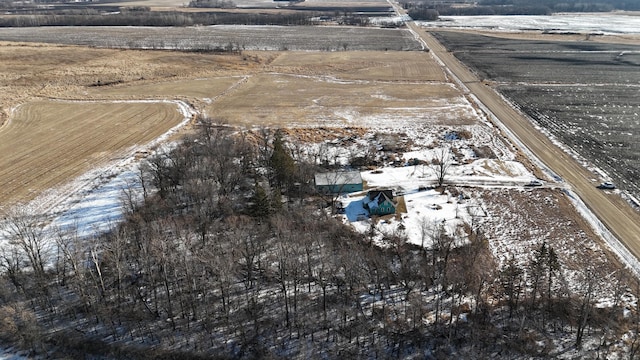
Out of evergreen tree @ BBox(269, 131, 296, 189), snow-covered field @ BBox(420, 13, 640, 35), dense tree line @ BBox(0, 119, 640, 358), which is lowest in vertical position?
dense tree line @ BBox(0, 119, 640, 358)

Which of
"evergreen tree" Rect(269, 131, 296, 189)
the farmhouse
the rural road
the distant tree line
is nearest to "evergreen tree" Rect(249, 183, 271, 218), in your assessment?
"evergreen tree" Rect(269, 131, 296, 189)

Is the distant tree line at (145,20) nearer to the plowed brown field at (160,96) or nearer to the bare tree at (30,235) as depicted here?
the plowed brown field at (160,96)

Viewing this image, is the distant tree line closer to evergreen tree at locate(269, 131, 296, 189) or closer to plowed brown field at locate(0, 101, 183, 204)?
plowed brown field at locate(0, 101, 183, 204)

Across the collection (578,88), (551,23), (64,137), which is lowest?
(64,137)

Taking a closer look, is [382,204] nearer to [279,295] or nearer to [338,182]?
[338,182]

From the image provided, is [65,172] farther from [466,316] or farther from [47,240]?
[466,316]

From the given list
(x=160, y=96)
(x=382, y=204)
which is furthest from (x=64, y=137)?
(x=382, y=204)

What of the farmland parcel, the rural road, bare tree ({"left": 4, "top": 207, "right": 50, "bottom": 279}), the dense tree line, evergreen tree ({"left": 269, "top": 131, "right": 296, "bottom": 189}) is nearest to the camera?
the dense tree line
